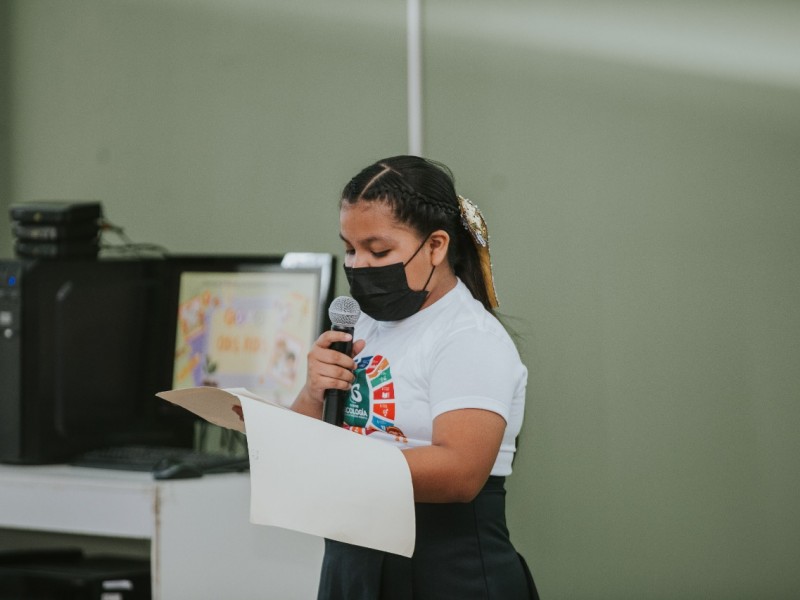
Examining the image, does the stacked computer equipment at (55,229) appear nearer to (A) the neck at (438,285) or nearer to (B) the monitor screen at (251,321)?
(B) the monitor screen at (251,321)

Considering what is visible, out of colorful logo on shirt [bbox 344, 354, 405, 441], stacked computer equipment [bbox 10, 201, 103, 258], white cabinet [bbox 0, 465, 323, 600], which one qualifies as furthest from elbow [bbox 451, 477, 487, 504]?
stacked computer equipment [bbox 10, 201, 103, 258]

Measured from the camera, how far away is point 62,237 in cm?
246

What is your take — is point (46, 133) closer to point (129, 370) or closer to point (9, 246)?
point (9, 246)

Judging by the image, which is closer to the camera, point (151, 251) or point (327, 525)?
point (327, 525)

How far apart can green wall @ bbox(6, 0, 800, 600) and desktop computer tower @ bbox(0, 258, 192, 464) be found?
364 mm

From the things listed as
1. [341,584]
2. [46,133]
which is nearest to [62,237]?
[46,133]

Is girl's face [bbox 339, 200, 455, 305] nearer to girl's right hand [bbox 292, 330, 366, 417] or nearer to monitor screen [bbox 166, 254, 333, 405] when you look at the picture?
girl's right hand [bbox 292, 330, 366, 417]

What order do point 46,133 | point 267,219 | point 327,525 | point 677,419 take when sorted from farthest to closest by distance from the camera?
point 46,133 < point 267,219 < point 677,419 < point 327,525

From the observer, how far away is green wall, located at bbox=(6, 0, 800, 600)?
223 centimetres

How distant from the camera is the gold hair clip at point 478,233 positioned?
4.75 ft

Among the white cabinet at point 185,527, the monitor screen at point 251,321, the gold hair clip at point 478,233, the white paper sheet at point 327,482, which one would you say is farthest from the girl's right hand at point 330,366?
the monitor screen at point 251,321

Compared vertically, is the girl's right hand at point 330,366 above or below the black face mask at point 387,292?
below

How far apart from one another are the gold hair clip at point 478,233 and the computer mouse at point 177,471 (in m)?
0.96

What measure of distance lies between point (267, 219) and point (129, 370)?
526mm
